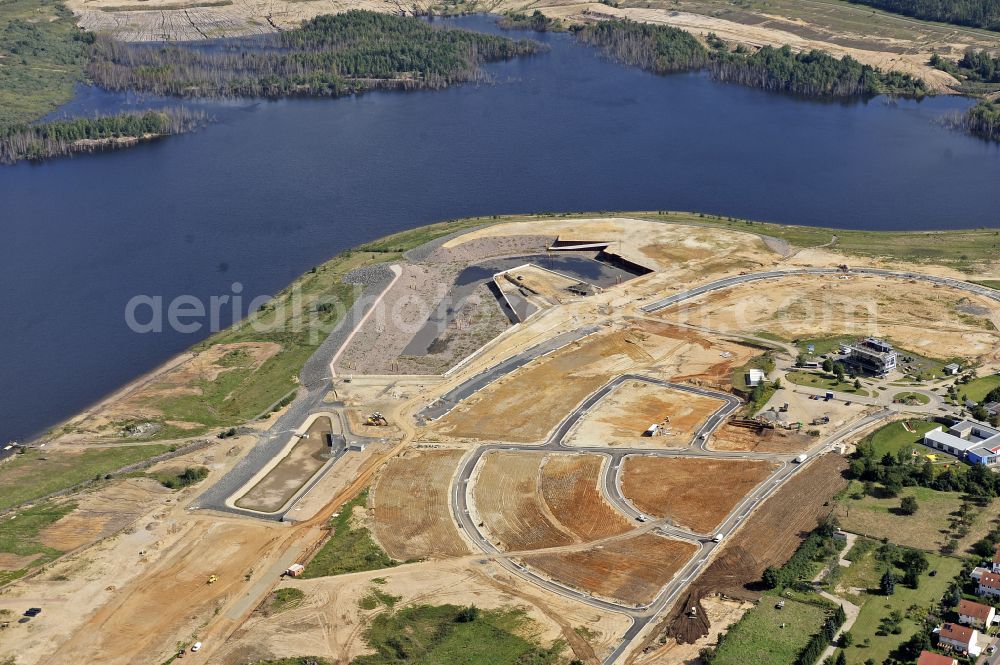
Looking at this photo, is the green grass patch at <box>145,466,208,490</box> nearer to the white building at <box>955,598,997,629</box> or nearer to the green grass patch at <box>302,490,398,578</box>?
the green grass patch at <box>302,490,398,578</box>

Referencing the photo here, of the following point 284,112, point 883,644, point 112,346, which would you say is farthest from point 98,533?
point 284,112

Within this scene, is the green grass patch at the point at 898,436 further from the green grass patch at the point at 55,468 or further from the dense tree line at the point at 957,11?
the dense tree line at the point at 957,11

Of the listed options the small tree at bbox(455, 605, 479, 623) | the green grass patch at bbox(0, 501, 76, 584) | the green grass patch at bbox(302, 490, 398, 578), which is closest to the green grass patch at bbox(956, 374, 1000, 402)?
the small tree at bbox(455, 605, 479, 623)

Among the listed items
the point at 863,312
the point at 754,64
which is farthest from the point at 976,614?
the point at 754,64

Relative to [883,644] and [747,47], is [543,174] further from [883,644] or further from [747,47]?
[883,644]

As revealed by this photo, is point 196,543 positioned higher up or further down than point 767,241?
further down

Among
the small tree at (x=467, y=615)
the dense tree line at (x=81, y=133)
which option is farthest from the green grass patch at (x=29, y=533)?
the dense tree line at (x=81, y=133)
